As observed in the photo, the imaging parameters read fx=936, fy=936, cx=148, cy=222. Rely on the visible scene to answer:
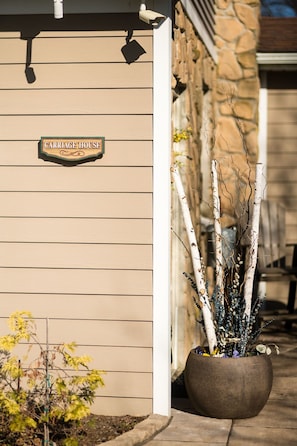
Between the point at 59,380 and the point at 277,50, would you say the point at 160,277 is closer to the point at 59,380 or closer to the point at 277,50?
the point at 59,380

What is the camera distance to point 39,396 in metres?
5.52

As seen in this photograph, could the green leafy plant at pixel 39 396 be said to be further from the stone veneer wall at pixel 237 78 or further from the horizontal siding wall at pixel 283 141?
the horizontal siding wall at pixel 283 141

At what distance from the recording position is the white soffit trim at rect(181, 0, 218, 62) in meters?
6.91

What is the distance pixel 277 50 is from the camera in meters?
9.12

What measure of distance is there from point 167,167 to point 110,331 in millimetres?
1072

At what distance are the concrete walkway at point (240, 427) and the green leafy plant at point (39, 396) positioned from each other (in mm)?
539

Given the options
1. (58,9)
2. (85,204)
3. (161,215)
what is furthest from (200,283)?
(58,9)

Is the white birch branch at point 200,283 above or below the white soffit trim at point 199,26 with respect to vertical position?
below

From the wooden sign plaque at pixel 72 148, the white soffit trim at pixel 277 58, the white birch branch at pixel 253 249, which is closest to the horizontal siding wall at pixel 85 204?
the wooden sign plaque at pixel 72 148

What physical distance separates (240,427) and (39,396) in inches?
47.5

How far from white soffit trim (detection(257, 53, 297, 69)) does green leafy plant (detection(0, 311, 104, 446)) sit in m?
4.43

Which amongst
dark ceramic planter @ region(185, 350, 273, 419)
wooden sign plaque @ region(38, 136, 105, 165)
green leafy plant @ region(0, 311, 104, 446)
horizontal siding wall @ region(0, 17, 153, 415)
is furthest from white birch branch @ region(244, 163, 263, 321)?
green leafy plant @ region(0, 311, 104, 446)

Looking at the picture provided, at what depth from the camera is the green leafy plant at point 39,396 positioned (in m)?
4.85

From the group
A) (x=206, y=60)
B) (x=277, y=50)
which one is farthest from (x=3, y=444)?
(x=277, y=50)
